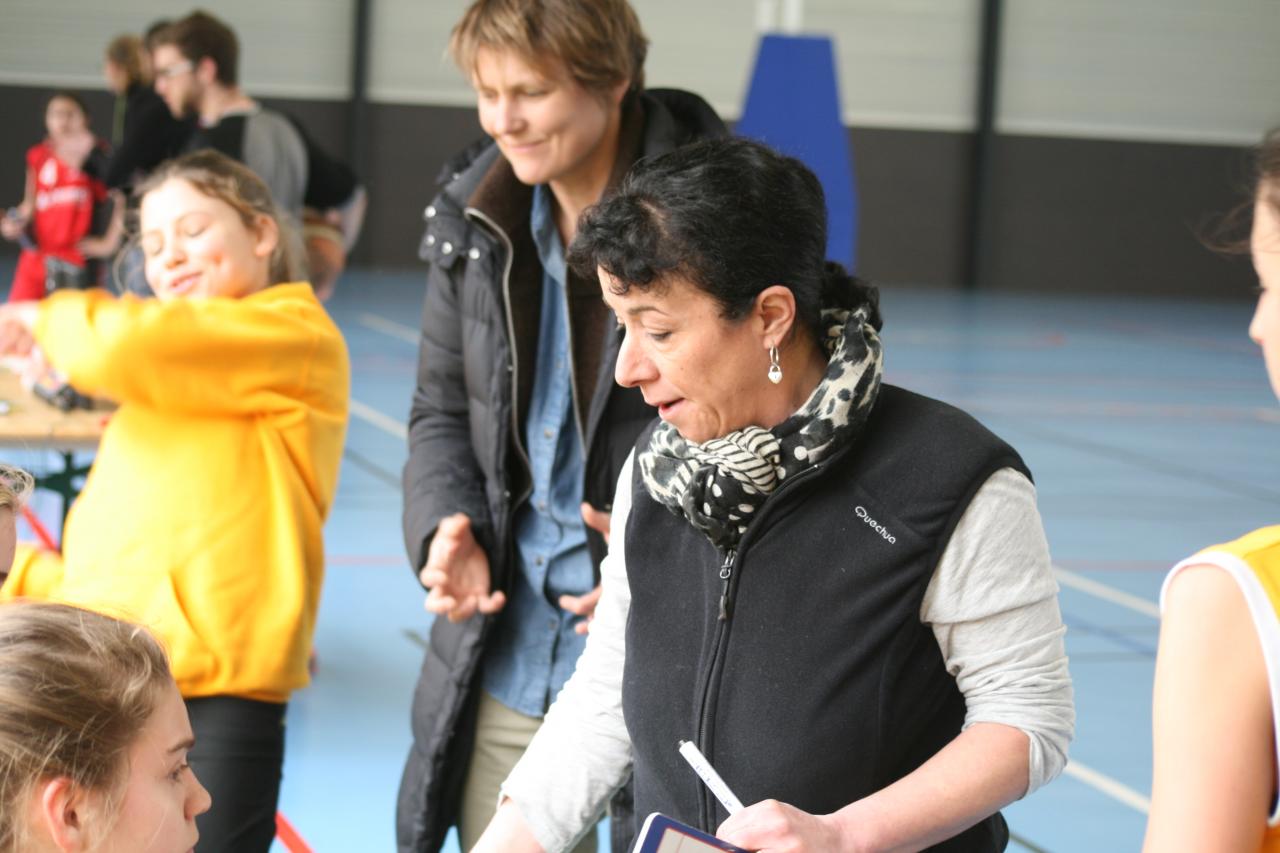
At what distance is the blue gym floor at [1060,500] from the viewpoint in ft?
14.5

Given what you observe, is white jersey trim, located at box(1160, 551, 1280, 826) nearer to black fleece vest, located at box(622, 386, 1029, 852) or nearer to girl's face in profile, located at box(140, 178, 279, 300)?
black fleece vest, located at box(622, 386, 1029, 852)

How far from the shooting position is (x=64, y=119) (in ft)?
33.5

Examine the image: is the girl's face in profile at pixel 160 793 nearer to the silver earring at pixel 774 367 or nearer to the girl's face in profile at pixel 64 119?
the silver earring at pixel 774 367

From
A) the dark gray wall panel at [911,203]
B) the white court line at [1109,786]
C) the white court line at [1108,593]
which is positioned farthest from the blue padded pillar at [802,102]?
the dark gray wall panel at [911,203]

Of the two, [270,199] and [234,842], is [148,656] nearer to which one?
[234,842]

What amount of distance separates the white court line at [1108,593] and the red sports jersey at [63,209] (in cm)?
632

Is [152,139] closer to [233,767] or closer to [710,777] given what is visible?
[233,767]

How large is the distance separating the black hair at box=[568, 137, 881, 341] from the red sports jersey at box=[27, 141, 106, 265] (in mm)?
8890

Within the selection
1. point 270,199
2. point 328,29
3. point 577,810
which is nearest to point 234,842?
point 577,810

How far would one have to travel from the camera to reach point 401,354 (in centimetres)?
1220

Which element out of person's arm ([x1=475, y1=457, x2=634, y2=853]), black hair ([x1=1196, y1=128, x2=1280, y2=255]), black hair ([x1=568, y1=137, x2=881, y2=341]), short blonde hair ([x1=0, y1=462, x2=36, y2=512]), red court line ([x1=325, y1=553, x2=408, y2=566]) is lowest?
red court line ([x1=325, y1=553, x2=408, y2=566])

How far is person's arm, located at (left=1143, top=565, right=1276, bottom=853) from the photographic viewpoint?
1.24 m

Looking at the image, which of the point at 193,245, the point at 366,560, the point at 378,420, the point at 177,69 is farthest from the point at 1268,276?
the point at 378,420

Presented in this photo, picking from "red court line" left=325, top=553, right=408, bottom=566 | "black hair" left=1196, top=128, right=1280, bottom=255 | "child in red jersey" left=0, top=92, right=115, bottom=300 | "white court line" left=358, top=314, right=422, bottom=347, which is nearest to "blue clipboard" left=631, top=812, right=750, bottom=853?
"black hair" left=1196, top=128, right=1280, bottom=255
